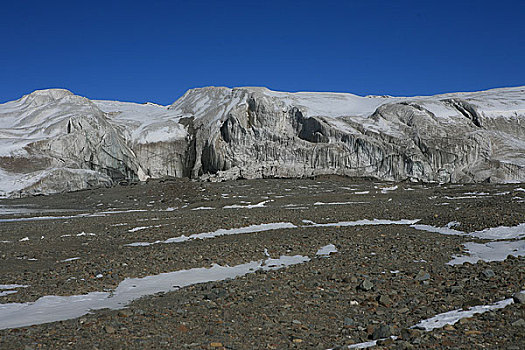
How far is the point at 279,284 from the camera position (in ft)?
31.7

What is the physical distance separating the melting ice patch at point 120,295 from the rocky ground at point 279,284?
33 centimetres

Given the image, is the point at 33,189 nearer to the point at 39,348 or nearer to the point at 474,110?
the point at 39,348

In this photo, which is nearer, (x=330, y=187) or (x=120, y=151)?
(x=330, y=187)

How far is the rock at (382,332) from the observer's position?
6.49 metres

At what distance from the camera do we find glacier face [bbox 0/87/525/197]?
4872 cm

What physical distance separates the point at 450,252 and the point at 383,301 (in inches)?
195

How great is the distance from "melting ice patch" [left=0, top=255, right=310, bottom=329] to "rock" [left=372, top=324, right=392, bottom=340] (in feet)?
15.6

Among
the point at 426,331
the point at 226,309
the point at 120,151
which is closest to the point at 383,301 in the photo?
the point at 426,331

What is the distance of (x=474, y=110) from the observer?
179 ft

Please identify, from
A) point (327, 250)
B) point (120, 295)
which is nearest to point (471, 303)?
point (327, 250)

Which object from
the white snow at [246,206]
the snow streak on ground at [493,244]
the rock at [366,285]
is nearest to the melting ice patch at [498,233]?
the snow streak on ground at [493,244]

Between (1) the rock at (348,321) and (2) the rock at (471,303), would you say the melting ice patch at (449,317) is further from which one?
(1) the rock at (348,321)

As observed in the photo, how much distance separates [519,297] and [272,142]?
155 ft

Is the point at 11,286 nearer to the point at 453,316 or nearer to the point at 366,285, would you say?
the point at 366,285
